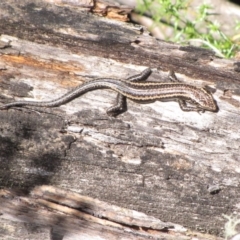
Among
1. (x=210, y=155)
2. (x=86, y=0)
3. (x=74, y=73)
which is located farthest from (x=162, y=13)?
(x=210, y=155)

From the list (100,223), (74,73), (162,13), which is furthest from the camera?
(162,13)

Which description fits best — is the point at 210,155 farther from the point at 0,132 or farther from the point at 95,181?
the point at 0,132

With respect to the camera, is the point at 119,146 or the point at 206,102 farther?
the point at 206,102

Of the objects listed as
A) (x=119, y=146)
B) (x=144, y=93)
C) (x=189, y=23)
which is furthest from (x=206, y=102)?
(x=189, y=23)

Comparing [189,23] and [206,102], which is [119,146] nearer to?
[206,102]

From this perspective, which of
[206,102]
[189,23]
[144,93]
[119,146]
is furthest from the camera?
[189,23]

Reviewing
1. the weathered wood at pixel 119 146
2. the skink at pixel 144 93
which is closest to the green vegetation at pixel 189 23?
the skink at pixel 144 93

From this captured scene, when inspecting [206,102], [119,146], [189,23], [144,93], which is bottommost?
[119,146]
